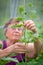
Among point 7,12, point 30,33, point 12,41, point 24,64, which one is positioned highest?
point 30,33

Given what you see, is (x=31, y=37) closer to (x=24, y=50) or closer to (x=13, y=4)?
(x=24, y=50)

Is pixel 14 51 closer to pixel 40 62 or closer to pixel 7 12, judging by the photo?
pixel 40 62

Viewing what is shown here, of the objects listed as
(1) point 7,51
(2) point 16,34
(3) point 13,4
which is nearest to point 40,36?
(1) point 7,51

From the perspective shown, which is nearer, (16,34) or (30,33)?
(30,33)

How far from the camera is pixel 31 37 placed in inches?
45.2

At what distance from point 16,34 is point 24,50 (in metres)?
0.52

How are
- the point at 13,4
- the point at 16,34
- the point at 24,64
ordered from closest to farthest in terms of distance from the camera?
the point at 24,64 → the point at 16,34 → the point at 13,4

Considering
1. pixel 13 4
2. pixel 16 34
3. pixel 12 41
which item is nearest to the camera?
pixel 16 34

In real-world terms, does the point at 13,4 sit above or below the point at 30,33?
below

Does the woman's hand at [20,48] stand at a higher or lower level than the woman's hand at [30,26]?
lower

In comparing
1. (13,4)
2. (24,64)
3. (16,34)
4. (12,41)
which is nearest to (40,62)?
(24,64)

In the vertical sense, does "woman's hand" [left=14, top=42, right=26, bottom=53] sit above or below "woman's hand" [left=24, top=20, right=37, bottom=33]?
below

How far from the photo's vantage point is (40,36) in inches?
44.1

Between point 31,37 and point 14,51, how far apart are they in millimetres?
105
